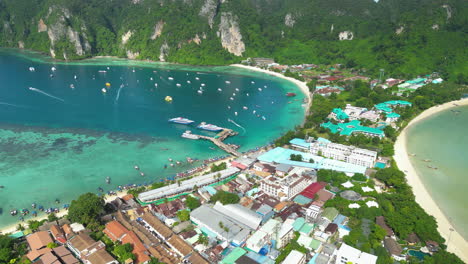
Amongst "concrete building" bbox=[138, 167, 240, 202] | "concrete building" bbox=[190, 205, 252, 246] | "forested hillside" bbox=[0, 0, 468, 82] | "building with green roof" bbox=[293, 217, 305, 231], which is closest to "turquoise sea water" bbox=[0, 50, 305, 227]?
"concrete building" bbox=[138, 167, 240, 202]

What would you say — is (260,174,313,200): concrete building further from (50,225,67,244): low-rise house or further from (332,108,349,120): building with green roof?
(332,108,349,120): building with green roof

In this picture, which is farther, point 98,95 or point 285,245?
point 98,95

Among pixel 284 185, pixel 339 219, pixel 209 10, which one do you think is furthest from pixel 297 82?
pixel 339 219

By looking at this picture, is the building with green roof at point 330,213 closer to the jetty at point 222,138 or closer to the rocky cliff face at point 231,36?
the jetty at point 222,138

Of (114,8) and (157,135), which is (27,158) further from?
(114,8)

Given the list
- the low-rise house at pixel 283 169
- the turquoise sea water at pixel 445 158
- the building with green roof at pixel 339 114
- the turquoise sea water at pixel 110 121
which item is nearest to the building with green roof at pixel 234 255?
the low-rise house at pixel 283 169

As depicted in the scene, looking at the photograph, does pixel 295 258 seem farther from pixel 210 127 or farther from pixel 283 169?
pixel 210 127

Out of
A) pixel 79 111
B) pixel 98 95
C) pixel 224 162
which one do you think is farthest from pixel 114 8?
pixel 224 162
